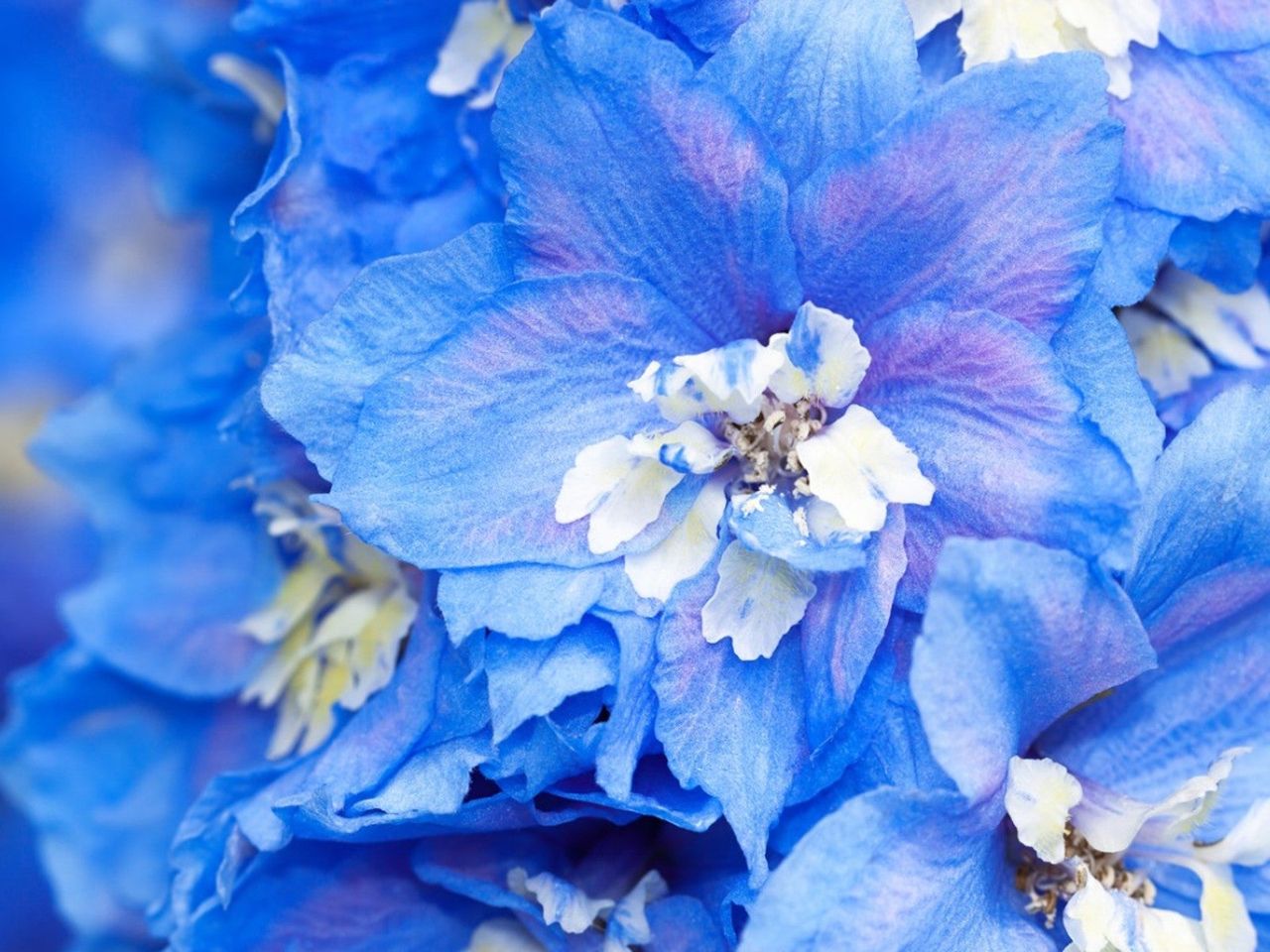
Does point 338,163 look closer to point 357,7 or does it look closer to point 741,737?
point 357,7

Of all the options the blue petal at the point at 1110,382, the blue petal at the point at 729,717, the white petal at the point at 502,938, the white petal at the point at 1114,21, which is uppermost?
the white petal at the point at 1114,21

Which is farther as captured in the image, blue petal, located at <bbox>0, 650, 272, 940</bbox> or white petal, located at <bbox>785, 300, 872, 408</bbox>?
blue petal, located at <bbox>0, 650, 272, 940</bbox>

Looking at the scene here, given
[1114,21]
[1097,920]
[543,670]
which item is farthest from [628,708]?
[1114,21]

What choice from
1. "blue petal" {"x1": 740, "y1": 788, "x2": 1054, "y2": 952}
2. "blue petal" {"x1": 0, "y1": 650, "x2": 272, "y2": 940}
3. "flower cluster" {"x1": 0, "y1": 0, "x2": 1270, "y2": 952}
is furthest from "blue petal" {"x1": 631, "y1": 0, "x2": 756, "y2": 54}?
"blue petal" {"x1": 0, "y1": 650, "x2": 272, "y2": 940}

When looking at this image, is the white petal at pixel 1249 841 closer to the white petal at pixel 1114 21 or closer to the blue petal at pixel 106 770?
the white petal at pixel 1114 21

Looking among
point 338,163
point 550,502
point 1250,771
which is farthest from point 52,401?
point 1250,771

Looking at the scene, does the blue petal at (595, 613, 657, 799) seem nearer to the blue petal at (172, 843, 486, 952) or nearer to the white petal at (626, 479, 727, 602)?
the white petal at (626, 479, 727, 602)

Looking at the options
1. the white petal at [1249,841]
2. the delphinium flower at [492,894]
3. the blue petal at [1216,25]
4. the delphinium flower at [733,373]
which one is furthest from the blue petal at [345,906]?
the blue petal at [1216,25]
